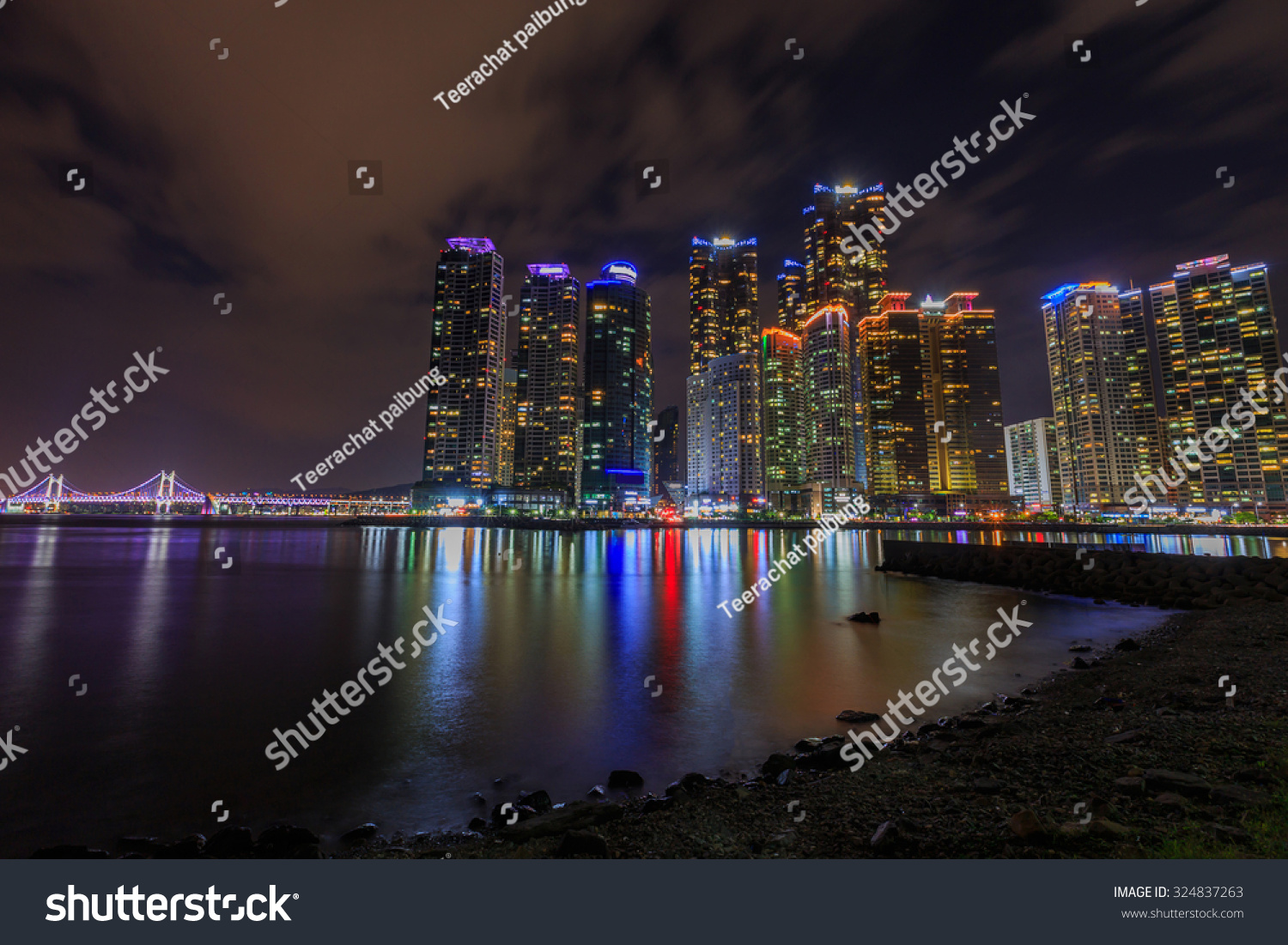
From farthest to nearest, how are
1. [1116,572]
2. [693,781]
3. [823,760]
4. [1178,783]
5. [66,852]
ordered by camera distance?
1. [1116,572]
2. [823,760]
3. [693,781]
4. [66,852]
5. [1178,783]

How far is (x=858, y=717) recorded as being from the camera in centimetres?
1262

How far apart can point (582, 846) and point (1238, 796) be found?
7.61 m

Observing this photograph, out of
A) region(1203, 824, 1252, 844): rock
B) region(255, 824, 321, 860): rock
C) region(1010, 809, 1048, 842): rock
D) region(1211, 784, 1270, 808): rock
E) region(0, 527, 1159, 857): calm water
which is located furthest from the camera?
region(0, 527, 1159, 857): calm water

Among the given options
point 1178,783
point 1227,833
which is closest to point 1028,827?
point 1227,833

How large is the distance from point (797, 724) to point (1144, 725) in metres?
6.23

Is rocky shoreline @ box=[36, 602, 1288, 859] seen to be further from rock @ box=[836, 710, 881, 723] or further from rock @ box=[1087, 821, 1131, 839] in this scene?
rock @ box=[836, 710, 881, 723]

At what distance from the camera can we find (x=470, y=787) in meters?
9.51

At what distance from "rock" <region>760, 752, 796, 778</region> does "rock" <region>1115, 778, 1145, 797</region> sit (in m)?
4.60

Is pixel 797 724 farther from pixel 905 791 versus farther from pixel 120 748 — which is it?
pixel 120 748

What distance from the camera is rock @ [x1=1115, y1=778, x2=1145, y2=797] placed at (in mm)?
6609

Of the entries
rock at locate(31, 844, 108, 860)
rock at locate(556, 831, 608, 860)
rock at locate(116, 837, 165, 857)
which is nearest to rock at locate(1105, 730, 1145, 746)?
rock at locate(556, 831, 608, 860)

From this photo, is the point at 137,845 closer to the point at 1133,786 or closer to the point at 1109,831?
the point at 1109,831
